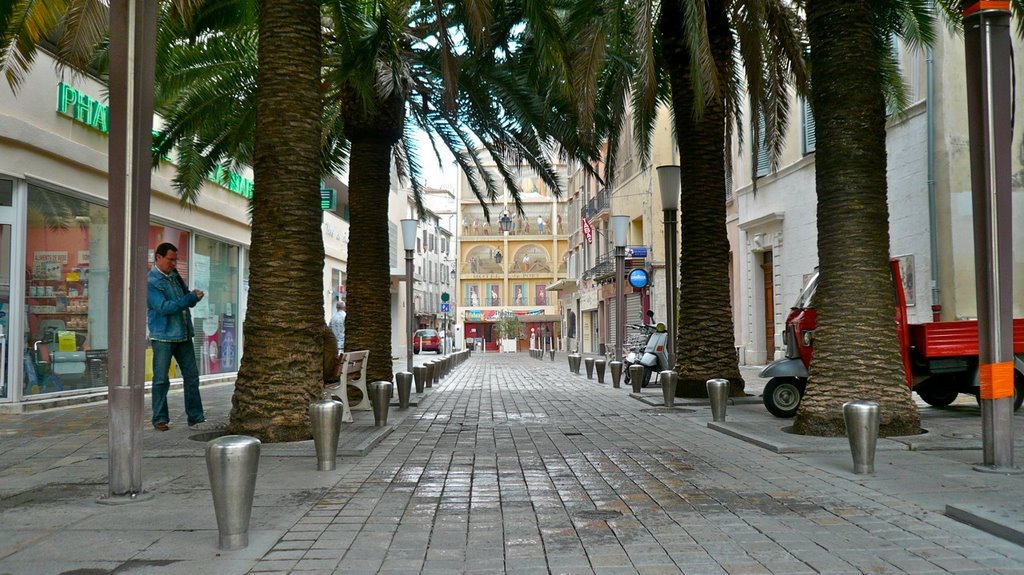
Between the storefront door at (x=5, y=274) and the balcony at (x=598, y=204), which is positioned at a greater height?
the balcony at (x=598, y=204)

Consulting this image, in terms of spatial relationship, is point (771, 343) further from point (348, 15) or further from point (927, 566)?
point (927, 566)

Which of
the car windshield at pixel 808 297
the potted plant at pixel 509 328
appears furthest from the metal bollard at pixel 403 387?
the potted plant at pixel 509 328

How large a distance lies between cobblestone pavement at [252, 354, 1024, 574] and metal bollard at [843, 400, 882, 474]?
0.83 ft

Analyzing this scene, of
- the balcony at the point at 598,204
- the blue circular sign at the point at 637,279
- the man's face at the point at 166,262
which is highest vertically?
the balcony at the point at 598,204

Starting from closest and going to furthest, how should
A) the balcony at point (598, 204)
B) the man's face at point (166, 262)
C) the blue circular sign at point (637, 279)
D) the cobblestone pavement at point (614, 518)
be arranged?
the cobblestone pavement at point (614, 518)
the man's face at point (166, 262)
the blue circular sign at point (637, 279)
the balcony at point (598, 204)

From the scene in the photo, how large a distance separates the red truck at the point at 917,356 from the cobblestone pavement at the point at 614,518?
→ 2.21 meters

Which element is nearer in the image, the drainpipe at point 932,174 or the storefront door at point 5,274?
the storefront door at point 5,274

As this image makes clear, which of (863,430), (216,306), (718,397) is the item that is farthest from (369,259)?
(216,306)

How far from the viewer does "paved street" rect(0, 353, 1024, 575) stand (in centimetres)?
439

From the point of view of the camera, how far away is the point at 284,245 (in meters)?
8.42

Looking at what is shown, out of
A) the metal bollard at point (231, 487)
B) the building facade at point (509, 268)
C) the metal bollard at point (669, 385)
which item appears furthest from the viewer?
the building facade at point (509, 268)

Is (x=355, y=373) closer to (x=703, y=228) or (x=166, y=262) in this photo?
(x=166, y=262)

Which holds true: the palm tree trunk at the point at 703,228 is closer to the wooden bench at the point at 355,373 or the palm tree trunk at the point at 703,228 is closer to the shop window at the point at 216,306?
the wooden bench at the point at 355,373

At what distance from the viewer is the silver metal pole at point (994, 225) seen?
6.68 m
